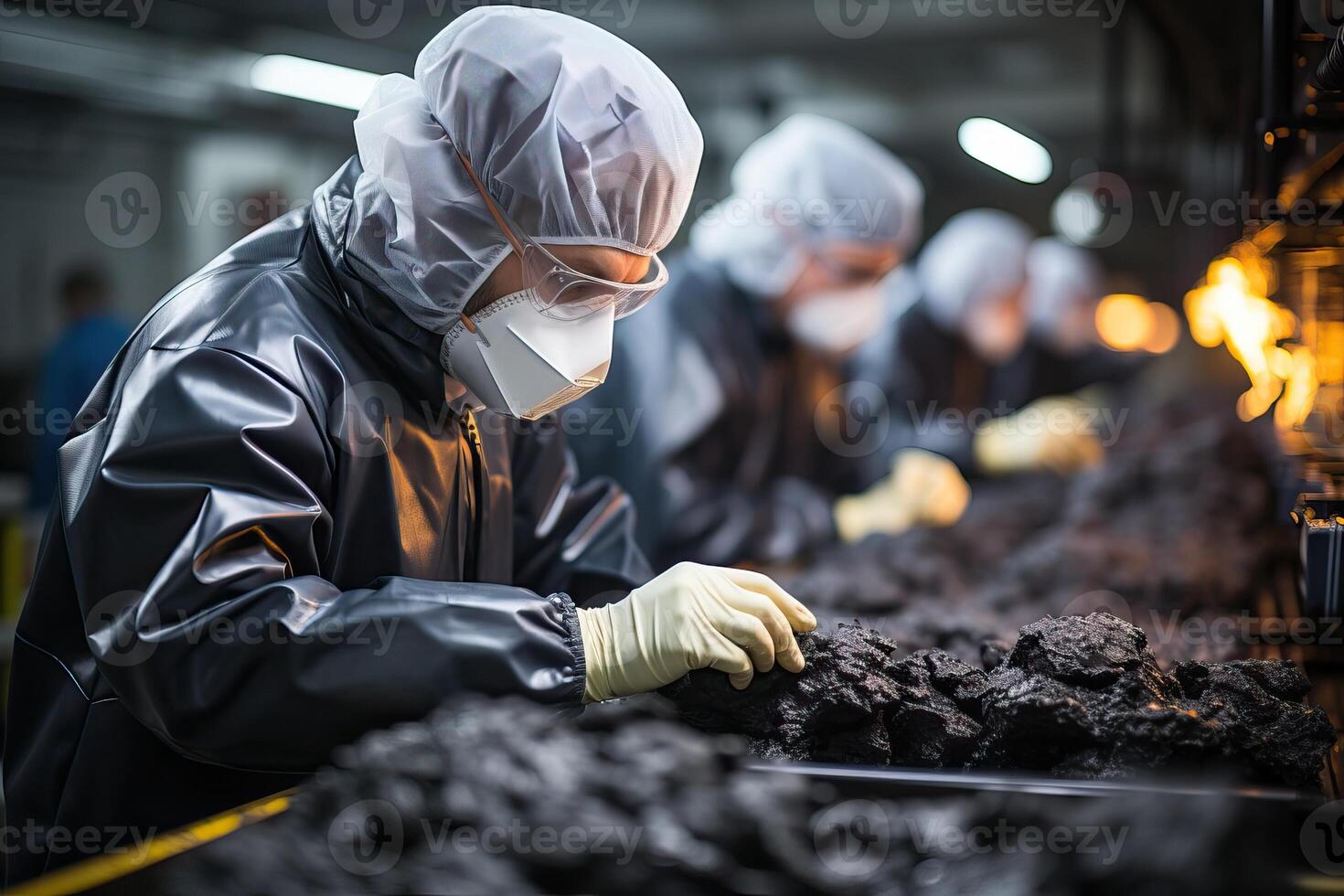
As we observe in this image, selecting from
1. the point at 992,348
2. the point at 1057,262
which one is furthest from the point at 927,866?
the point at 1057,262

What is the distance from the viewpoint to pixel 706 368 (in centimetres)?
343

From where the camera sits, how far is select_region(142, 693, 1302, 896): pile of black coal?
80 cm

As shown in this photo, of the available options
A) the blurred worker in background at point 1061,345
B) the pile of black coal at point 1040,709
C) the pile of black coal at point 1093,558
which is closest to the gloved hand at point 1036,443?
the blurred worker in background at point 1061,345

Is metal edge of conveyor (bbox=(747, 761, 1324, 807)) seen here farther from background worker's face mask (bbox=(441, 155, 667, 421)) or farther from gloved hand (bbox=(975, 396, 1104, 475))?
gloved hand (bbox=(975, 396, 1104, 475))

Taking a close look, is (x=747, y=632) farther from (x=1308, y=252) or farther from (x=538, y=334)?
(x=1308, y=252)

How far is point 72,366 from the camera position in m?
4.89

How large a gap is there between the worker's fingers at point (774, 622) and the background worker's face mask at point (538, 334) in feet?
1.43

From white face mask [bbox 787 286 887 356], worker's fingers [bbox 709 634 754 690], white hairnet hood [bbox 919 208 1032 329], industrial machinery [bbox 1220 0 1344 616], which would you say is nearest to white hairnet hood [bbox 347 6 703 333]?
worker's fingers [bbox 709 634 754 690]

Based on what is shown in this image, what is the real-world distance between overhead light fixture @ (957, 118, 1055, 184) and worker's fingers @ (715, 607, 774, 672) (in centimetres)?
342

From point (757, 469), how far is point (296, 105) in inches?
158

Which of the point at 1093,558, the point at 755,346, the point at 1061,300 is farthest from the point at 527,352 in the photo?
the point at 1061,300

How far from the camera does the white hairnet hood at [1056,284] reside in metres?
5.85

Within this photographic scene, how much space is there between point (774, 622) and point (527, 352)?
1.76ft

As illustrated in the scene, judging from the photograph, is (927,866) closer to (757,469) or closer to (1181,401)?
(757,469)
